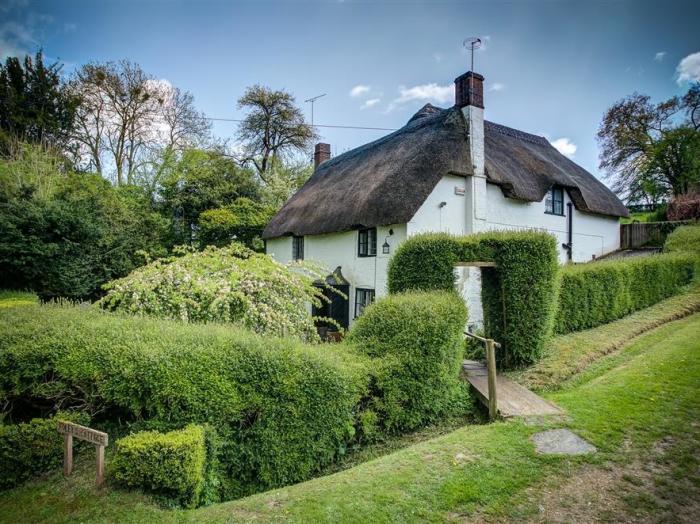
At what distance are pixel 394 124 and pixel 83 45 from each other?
14890mm

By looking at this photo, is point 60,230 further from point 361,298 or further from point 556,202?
point 556,202

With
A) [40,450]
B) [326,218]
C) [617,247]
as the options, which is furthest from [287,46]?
[617,247]

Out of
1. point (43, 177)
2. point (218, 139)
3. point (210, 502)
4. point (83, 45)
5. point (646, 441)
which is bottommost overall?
point (210, 502)

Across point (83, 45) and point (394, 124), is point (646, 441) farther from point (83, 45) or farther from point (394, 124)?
point (394, 124)

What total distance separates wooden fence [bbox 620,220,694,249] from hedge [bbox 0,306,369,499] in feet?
75.5

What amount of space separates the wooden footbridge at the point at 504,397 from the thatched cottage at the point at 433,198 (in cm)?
298

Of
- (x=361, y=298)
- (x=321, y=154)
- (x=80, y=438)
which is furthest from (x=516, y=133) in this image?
(x=80, y=438)

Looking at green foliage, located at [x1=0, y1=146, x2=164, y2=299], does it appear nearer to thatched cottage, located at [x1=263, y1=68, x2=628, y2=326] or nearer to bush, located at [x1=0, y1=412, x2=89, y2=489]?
thatched cottage, located at [x1=263, y1=68, x2=628, y2=326]

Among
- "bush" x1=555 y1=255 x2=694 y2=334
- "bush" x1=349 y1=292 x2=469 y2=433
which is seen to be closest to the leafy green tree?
"bush" x1=349 y1=292 x2=469 y2=433

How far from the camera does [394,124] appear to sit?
877 inches

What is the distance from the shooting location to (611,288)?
11.6 m

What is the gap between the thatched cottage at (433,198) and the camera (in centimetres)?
1227

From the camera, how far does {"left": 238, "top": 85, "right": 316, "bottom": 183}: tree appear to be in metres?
28.7

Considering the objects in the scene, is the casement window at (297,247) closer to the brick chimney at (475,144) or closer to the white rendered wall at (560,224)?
the brick chimney at (475,144)
